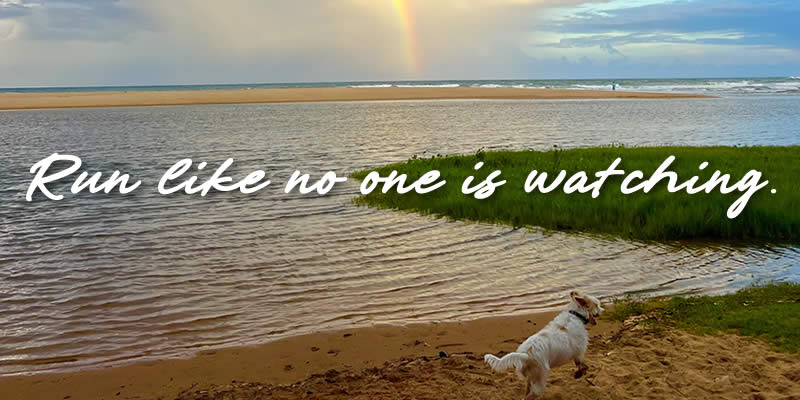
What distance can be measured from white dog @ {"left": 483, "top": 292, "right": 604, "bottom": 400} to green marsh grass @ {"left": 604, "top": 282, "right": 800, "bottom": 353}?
2.48 metres

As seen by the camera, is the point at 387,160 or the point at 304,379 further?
the point at 387,160

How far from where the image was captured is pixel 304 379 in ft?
23.5

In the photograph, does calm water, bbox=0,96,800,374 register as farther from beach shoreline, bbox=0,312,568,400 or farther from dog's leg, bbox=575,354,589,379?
dog's leg, bbox=575,354,589,379

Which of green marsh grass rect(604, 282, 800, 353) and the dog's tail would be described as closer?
the dog's tail

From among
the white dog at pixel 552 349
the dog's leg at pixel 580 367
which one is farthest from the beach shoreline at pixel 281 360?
the white dog at pixel 552 349

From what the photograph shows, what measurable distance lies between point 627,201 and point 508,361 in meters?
11.6

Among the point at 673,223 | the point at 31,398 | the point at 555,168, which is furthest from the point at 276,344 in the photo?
the point at 555,168

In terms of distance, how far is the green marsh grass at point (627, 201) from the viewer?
46.8 feet

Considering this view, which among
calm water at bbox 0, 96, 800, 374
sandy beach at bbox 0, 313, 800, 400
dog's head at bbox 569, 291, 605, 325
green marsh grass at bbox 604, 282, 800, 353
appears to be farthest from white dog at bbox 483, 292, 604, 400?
calm water at bbox 0, 96, 800, 374

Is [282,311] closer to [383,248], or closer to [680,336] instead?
[383,248]

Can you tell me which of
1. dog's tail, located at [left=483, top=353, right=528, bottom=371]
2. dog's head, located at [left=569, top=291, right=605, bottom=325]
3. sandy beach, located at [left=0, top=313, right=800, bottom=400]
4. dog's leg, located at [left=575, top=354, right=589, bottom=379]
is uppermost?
dog's head, located at [left=569, top=291, right=605, bottom=325]

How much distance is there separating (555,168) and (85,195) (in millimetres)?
16236

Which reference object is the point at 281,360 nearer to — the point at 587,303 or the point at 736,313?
the point at 587,303

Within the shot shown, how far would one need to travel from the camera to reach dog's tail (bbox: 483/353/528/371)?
18.7 feet
